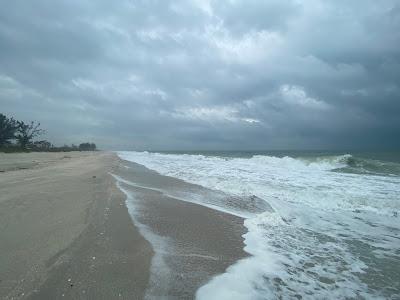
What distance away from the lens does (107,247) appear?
4910 millimetres

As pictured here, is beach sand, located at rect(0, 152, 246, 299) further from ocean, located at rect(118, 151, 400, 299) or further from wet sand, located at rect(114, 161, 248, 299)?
ocean, located at rect(118, 151, 400, 299)

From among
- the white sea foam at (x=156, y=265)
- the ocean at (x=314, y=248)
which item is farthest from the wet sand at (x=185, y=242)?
the ocean at (x=314, y=248)

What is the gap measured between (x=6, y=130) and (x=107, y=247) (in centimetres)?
6428

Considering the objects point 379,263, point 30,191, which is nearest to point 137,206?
point 30,191

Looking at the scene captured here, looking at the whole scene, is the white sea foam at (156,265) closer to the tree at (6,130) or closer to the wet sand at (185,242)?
the wet sand at (185,242)

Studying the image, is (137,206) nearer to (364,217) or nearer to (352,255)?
(352,255)

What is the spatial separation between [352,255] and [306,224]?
2138 millimetres

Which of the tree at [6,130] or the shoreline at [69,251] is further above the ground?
the tree at [6,130]

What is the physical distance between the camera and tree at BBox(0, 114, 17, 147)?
57584 mm

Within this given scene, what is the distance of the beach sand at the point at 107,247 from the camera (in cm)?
359

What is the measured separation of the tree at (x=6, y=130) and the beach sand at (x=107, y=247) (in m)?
58.4

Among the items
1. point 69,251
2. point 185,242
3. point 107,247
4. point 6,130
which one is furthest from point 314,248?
point 6,130

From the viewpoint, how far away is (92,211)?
7.23 m

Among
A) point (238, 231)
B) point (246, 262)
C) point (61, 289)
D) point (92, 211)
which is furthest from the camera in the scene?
point (92, 211)
